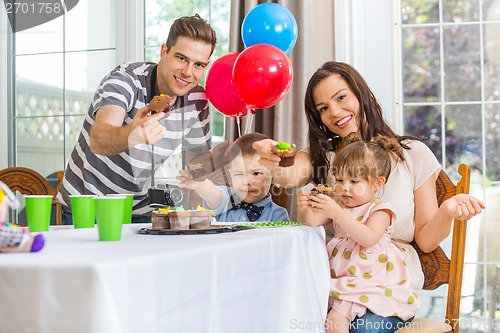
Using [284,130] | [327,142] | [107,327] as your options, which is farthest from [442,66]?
[107,327]

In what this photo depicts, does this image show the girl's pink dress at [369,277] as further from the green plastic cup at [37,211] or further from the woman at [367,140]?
the green plastic cup at [37,211]

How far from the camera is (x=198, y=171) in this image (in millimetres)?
1669

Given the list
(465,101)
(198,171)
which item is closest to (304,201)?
(198,171)

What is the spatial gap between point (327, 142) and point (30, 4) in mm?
2574

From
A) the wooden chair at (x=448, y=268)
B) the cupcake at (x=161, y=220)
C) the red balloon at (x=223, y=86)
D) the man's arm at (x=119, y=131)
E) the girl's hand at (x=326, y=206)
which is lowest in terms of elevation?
the wooden chair at (x=448, y=268)

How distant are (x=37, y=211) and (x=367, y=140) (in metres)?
1.08

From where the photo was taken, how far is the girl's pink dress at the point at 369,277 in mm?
1578

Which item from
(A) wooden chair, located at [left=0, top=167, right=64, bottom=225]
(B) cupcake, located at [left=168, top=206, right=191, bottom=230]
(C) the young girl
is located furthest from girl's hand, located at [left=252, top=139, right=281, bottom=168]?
(A) wooden chair, located at [left=0, top=167, right=64, bottom=225]

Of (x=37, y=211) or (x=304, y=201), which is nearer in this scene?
(x=37, y=211)

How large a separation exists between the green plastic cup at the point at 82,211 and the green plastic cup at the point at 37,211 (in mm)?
98

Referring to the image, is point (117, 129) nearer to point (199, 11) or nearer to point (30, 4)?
point (199, 11)

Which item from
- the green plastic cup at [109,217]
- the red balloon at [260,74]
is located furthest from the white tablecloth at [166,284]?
the red balloon at [260,74]

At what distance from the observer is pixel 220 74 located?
2324 millimetres

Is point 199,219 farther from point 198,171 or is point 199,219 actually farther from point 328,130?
point 328,130
